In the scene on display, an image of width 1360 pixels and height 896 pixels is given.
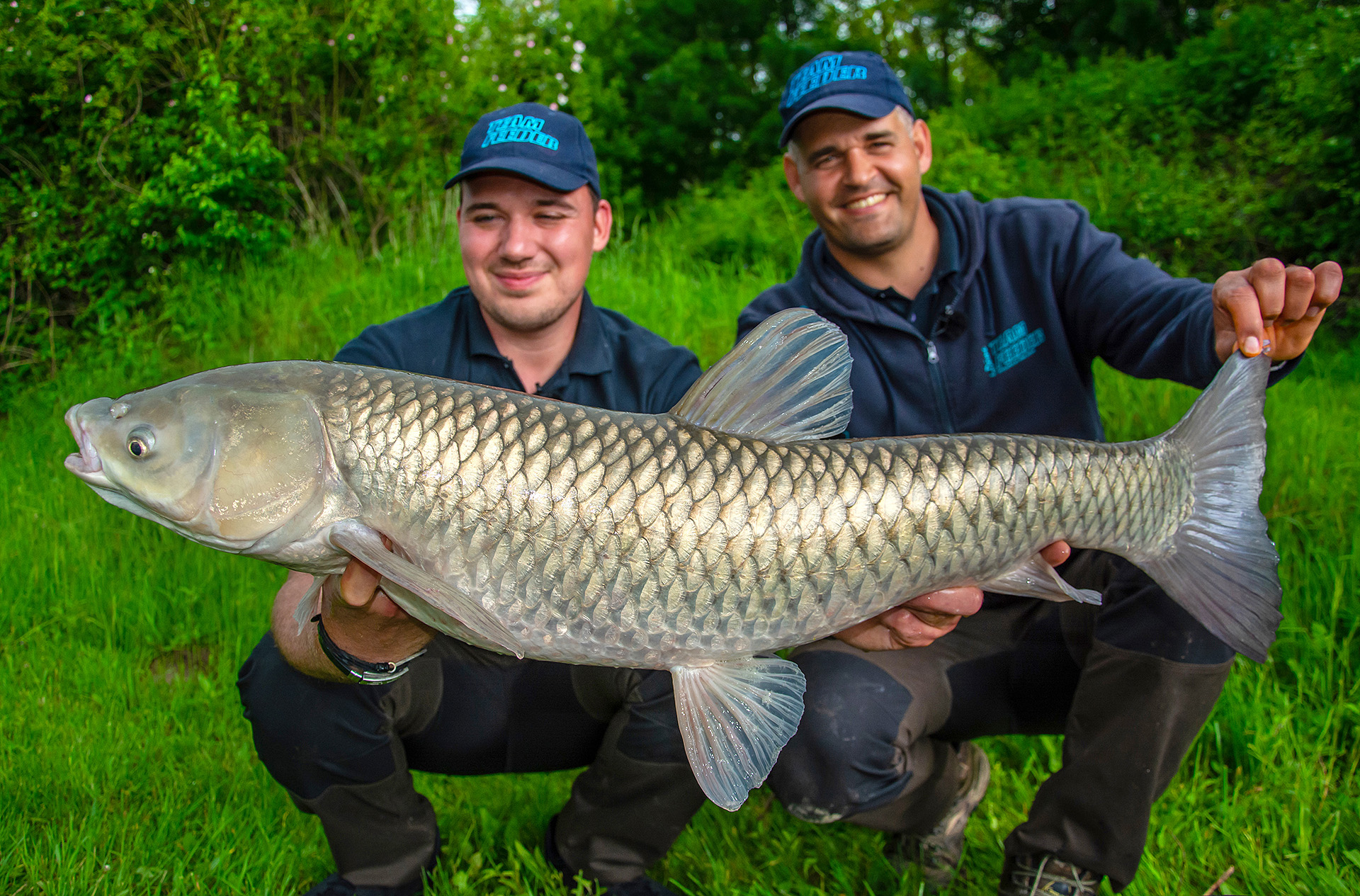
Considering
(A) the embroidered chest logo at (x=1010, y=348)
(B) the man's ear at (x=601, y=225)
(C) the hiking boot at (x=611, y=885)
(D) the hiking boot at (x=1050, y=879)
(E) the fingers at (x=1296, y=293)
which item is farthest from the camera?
(B) the man's ear at (x=601, y=225)

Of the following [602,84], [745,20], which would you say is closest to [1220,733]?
[602,84]

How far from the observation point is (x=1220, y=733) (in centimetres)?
227

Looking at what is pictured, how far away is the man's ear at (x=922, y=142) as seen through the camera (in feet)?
8.85

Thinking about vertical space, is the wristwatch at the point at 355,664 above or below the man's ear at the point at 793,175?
below

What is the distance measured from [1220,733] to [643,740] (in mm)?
1463

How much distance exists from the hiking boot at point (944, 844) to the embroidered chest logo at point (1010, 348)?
990mm

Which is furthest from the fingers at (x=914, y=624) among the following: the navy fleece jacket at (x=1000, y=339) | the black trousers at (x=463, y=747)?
the navy fleece jacket at (x=1000, y=339)

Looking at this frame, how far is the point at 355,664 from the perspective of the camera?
172 cm

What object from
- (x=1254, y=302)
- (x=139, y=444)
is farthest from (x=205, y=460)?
(x=1254, y=302)

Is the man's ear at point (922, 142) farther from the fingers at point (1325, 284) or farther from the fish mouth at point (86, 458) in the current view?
the fish mouth at point (86, 458)

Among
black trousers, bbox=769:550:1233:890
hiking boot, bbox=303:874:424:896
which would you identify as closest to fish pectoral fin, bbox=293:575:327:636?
hiking boot, bbox=303:874:424:896

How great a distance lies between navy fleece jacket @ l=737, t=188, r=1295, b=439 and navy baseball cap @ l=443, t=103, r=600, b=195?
749 mm

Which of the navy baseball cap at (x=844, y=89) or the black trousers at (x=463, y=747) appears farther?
the navy baseball cap at (x=844, y=89)

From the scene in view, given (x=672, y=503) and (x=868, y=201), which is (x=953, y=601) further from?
(x=868, y=201)
